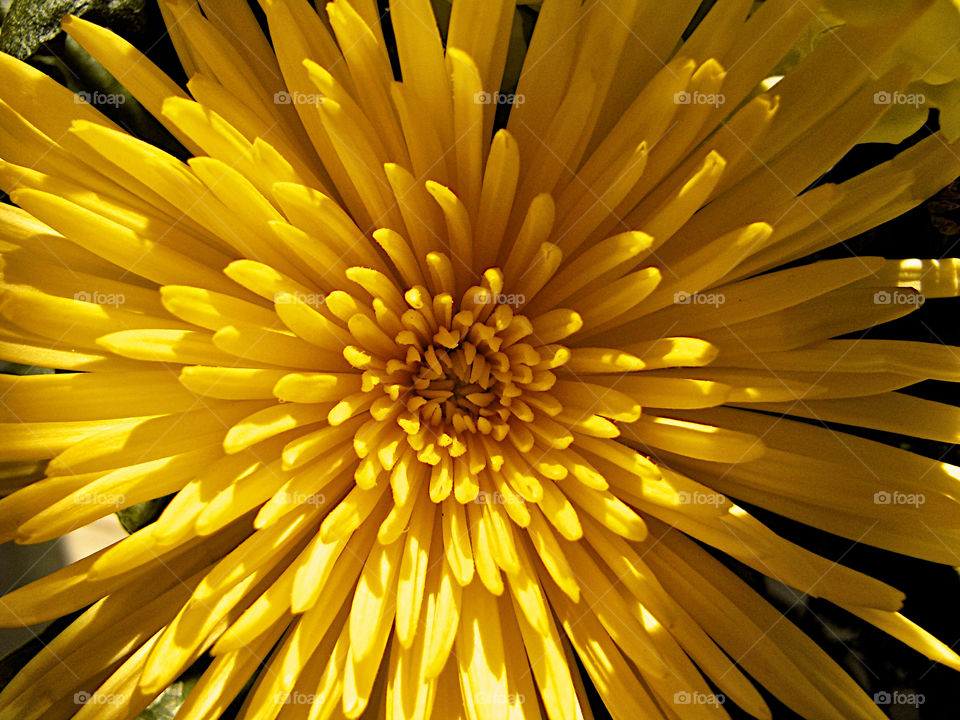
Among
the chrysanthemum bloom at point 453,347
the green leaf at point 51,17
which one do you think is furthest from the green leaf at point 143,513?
the green leaf at point 51,17

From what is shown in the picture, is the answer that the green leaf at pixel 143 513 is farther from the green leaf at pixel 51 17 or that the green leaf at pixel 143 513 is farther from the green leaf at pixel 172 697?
the green leaf at pixel 51 17

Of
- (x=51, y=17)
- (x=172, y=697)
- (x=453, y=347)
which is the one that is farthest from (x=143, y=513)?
(x=51, y=17)

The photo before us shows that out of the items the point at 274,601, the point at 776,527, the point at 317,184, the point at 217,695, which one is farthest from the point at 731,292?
the point at 217,695

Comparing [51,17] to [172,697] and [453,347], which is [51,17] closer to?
[453,347]

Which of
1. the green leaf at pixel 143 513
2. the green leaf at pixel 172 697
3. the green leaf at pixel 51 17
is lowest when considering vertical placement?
the green leaf at pixel 172 697

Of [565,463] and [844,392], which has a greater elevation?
[565,463]

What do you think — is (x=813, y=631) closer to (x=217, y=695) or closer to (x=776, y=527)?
A: (x=776, y=527)

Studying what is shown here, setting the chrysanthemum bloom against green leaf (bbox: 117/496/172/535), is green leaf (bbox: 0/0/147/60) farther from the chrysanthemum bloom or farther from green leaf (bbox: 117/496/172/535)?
green leaf (bbox: 117/496/172/535)
